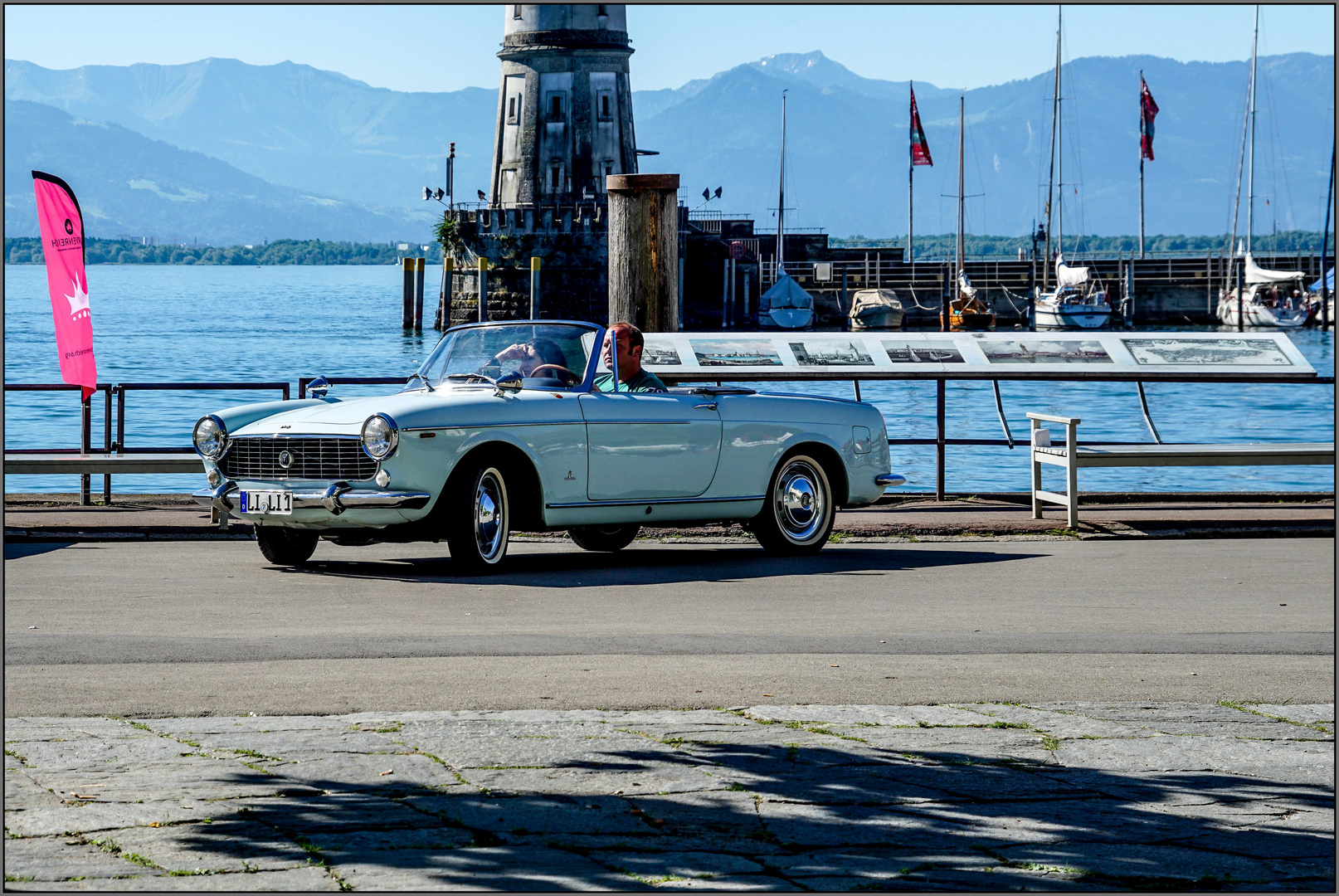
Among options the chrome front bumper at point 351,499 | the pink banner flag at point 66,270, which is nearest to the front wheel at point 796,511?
the chrome front bumper at point 351,499

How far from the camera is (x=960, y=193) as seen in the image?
8088 centimetres

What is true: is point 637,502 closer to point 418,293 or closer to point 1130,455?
point 1130,455

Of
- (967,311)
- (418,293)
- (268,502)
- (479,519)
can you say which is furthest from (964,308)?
(268,502)

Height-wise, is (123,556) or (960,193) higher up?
(960,193)

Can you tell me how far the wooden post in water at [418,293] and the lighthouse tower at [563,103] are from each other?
14.8 m

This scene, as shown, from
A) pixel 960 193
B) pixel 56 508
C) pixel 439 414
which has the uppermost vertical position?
pixel 960 193

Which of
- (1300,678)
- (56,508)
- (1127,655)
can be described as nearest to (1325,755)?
(1300,678)

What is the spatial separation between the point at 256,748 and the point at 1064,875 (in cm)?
254

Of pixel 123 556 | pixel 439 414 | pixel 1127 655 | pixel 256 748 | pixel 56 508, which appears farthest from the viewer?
pixel 56 508

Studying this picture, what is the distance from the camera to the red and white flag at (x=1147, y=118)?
233ft

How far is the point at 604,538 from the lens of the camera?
11.9 m

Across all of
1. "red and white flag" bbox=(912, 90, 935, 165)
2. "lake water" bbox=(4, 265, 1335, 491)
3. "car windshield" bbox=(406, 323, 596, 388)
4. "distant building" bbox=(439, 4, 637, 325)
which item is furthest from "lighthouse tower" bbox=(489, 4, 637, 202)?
"car windshield" bbox=(406, 323, 596, 388)

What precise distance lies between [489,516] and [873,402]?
3341 centimetres

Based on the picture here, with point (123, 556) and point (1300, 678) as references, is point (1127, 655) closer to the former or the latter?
point (1300, 678)
